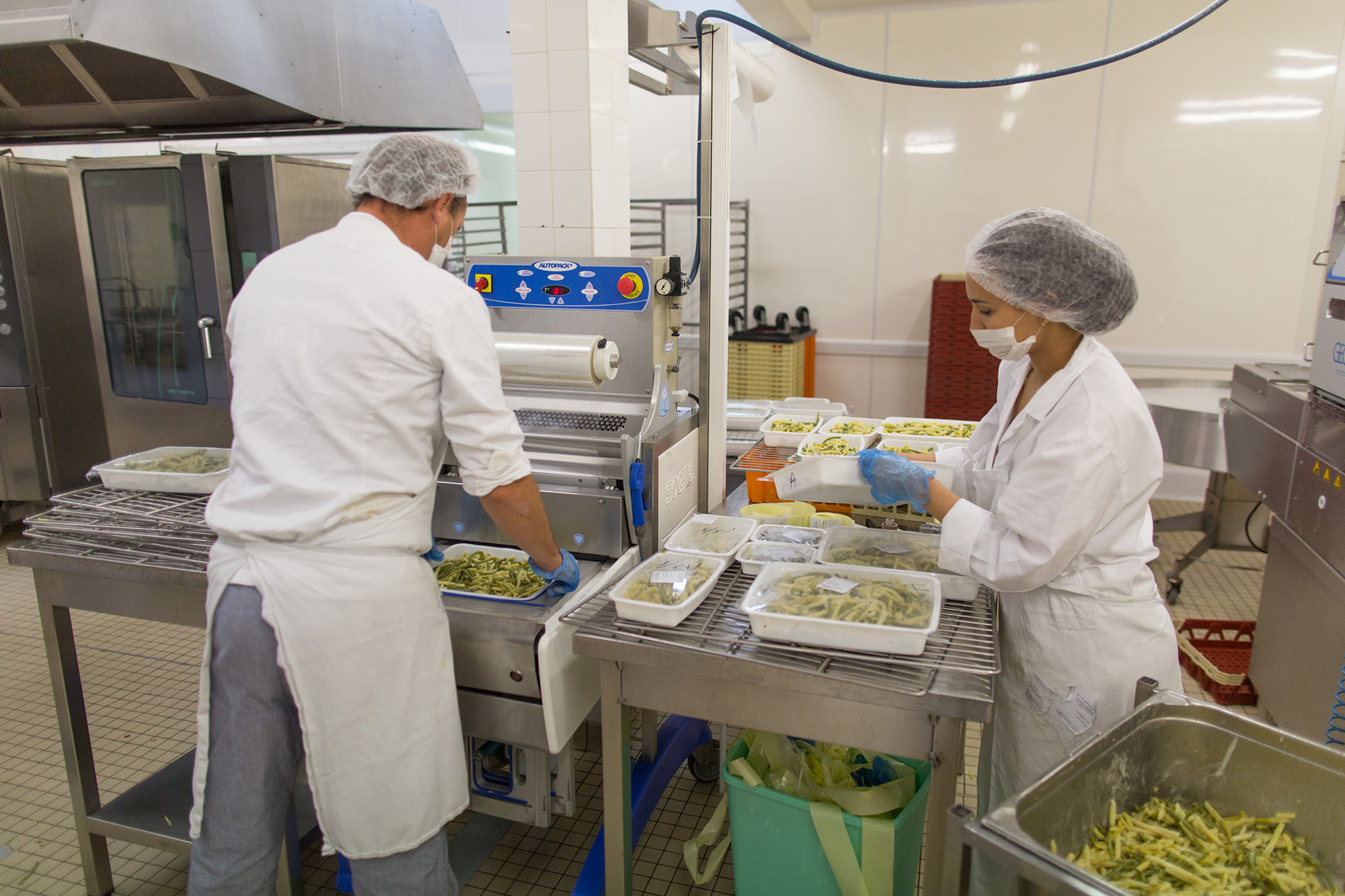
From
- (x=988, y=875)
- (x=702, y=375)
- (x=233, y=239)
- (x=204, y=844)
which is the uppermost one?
(x=233, y=239)

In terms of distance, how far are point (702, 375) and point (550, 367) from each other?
0.56 metres

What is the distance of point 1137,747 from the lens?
1.30 meters

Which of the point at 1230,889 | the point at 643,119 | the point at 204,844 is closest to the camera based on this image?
the point at 1230,889

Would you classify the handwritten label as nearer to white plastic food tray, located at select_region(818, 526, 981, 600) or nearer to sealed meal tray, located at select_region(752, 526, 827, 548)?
white plastic food tray, located at select_region(818, 526, 981, 600)

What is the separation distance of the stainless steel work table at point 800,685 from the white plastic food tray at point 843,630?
0.02 meters

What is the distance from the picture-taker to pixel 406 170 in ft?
5.07

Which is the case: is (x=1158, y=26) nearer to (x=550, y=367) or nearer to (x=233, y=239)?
(x=550, y=367)

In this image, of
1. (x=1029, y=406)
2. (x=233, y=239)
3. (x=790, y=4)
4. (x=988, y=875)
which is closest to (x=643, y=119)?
(x=790, y=4)

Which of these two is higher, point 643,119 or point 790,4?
point 790,4

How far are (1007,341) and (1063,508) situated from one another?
0.37 m

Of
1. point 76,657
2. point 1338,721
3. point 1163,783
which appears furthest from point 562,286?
point 1338,721

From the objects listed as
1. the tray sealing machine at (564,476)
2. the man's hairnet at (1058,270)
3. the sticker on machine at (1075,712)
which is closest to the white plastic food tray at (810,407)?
the tray sealing machine at (564,476)

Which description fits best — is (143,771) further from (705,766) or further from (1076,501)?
(1076,501)

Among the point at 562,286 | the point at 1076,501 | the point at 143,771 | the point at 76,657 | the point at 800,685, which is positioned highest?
the point at 562,286
